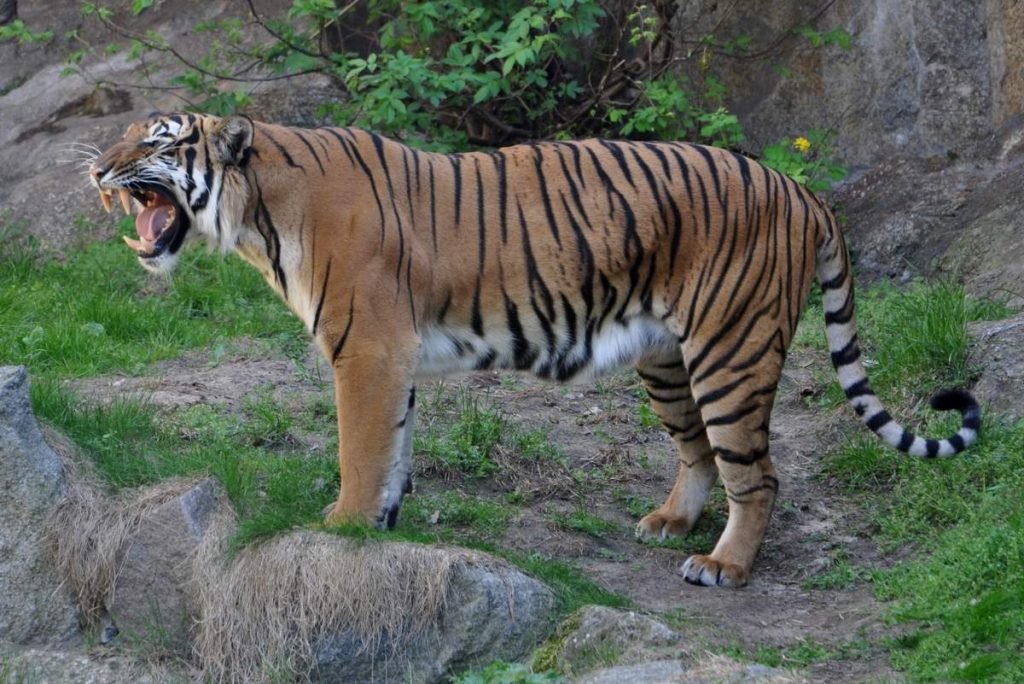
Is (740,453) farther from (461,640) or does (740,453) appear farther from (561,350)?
(461,640)

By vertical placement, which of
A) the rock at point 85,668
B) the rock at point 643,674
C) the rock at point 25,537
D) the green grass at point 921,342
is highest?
the green grass at point 921,342

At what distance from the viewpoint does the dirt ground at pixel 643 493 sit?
5203 millimetres

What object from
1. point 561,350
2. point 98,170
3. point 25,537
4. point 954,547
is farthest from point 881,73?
point 25,537

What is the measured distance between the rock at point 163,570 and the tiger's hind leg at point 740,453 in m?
1.92

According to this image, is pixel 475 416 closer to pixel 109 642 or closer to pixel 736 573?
pixel 736 573

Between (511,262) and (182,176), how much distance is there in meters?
1.31

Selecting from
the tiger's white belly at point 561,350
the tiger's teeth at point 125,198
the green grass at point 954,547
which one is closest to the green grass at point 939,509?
the green grass at point 954,547

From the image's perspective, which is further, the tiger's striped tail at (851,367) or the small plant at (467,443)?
the small plant at (467,443)

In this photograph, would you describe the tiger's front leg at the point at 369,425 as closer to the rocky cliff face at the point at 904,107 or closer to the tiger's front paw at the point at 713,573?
the tiger's front paw at the point at 713,573

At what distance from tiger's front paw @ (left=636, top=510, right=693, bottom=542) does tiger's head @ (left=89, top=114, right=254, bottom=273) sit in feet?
6.99

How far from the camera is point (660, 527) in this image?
6.03 meters

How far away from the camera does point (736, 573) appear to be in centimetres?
559

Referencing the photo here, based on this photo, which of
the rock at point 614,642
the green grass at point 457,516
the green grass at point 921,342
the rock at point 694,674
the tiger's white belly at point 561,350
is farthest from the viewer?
the green grass at point 921,342

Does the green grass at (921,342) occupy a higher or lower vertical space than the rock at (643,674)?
higher
